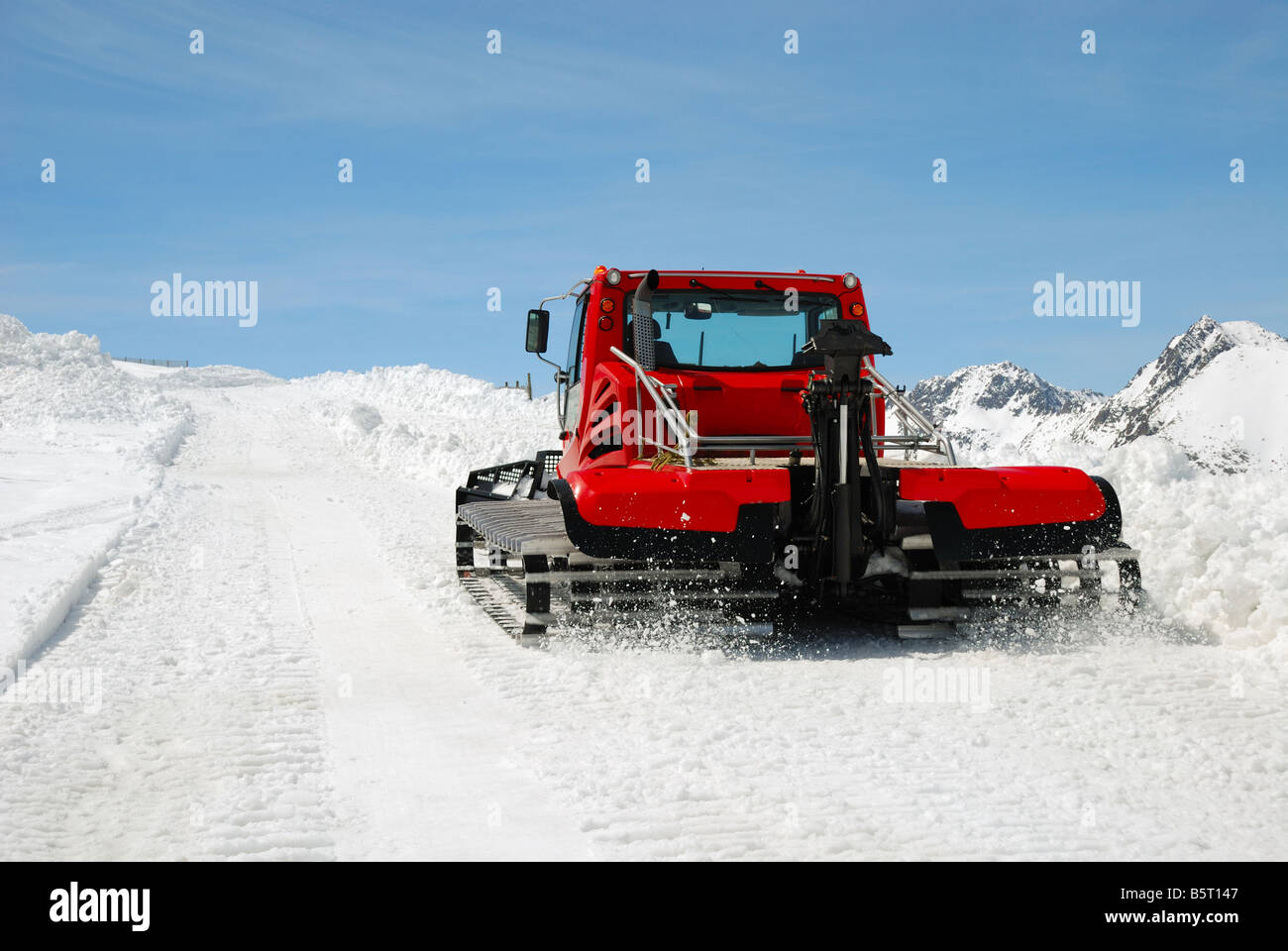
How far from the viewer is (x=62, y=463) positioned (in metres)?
21.8

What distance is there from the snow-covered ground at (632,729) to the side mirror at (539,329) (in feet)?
6.90

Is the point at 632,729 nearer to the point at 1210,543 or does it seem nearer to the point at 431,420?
the point at 1210,543

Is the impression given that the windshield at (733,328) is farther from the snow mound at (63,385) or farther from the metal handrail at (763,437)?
the snow mound at (63,385)

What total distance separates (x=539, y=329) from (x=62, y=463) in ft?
56.5

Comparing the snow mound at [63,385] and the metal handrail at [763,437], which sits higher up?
the snow mound at [63,385]

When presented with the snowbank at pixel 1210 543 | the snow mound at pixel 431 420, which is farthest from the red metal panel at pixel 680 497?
the snow mound at pixel 431 420

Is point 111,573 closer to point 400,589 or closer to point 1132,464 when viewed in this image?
point 400,589

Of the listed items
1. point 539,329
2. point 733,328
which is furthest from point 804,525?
point 539,329

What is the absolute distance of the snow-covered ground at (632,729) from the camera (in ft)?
11.0

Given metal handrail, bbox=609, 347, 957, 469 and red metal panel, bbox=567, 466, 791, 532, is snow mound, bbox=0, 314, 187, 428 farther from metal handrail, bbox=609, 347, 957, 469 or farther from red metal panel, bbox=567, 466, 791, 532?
red metal panel, bbox=567, 466, 791, 532

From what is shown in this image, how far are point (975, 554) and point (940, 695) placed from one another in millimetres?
1344

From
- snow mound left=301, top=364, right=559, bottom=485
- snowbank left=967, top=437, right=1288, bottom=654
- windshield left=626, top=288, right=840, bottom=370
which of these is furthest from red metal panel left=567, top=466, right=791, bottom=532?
snow mound left=301, top=364, right=559, bottom=485

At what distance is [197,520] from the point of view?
12445 millimetres
